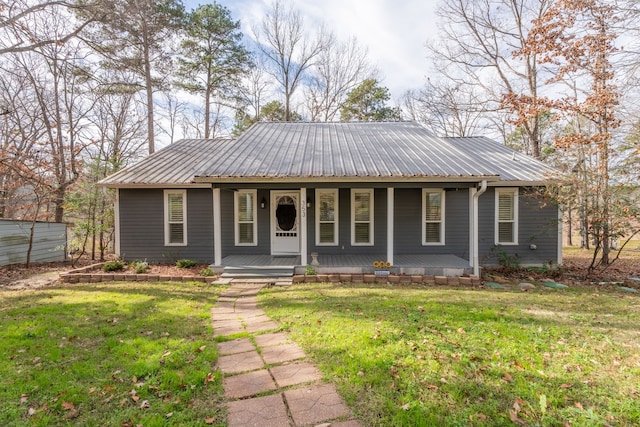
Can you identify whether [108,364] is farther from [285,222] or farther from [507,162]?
[507,162]

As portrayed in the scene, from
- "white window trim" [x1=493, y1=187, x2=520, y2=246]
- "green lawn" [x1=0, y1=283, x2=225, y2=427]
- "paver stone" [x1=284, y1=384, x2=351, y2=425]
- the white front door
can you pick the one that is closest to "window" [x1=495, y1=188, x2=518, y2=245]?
"white window trim" [x1=493, y1=187, x2=520, y2=246]

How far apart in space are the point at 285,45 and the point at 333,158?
15.5 m

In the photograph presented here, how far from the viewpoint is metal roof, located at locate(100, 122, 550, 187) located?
7273 mm

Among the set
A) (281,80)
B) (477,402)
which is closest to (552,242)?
(477,402)

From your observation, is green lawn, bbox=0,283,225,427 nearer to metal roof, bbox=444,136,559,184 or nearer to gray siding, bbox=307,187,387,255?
gray siding, bbox=307,187,387,255

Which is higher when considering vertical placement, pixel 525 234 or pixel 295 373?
pixel 525 234

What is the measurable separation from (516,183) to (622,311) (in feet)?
15.2

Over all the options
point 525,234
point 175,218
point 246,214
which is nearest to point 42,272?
point 175,218

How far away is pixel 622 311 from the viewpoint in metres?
4.89

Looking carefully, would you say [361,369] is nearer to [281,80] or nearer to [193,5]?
[193,5]

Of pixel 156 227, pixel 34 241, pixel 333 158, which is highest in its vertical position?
pixel 333 158

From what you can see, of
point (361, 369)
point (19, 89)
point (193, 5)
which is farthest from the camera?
point (193, 5)

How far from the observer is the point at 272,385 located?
2697 mm

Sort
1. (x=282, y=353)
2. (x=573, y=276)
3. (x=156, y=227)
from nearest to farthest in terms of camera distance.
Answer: (x=282, y=353)
(x=573, y=276)
(x=156, y=227)
